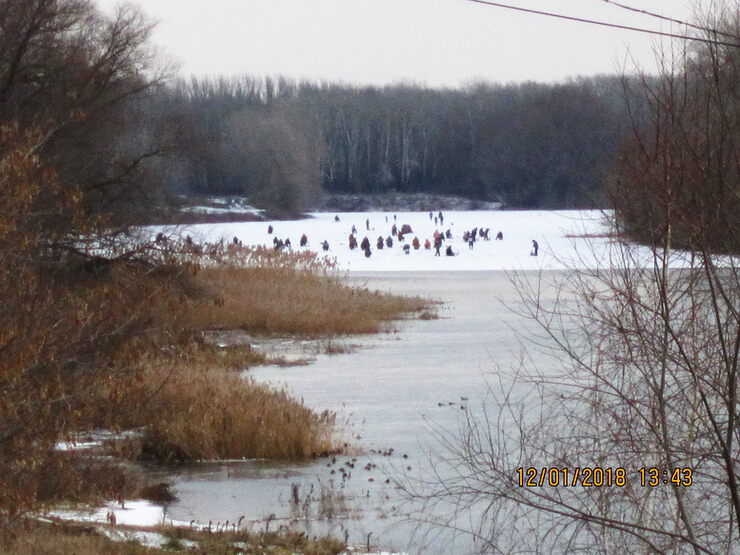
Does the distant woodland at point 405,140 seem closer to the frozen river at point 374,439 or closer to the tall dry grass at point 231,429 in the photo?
the frozen river at point 374,439

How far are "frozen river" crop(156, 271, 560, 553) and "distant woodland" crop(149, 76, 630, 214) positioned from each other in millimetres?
55847

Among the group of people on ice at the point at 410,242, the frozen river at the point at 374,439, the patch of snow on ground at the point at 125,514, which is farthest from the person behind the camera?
the group of people on ice at the point at 410,242

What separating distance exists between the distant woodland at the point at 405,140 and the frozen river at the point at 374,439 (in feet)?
183

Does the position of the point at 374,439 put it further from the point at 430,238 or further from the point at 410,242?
the point at 430,238

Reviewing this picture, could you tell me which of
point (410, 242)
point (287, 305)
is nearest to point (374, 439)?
point (287, 305)

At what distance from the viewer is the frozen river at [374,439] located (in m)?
10.6

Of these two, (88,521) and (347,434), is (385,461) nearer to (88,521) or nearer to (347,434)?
(347,434)

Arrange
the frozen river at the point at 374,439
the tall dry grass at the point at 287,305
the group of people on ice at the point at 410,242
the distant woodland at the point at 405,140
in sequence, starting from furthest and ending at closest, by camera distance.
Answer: the distant woodland at the point at 405,140, the group of people on ice at the point at 410,242, the tall dry grass at the point at 287,305, the frozen river at the point at 374,439

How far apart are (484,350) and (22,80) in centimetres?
1008

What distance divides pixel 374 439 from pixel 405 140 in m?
103

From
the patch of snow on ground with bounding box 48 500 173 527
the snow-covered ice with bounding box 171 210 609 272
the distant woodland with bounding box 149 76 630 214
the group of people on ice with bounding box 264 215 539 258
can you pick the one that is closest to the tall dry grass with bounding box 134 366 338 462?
the patch of snow on ground with bounding box 48 500 173 527

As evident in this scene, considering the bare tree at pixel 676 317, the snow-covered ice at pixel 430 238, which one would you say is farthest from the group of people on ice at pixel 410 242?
the bare tree at pixel 676 317

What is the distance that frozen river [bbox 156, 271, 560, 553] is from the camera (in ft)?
34.7

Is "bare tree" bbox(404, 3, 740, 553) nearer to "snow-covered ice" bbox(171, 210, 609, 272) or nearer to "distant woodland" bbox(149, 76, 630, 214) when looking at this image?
"snow-covered ice" bbox(171, 210, 609, 272)
